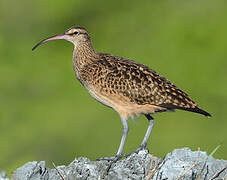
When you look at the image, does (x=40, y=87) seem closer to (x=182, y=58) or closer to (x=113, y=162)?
(x=182, y=58)

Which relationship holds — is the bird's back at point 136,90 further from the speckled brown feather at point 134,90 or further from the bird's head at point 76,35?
the bird's head at point 76,35

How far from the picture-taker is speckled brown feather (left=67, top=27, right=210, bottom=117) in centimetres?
1208

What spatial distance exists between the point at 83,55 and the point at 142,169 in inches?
141

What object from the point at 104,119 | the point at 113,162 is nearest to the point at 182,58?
the point at 104,119

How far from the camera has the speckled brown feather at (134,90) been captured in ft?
39.6

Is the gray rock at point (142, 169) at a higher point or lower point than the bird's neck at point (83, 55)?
lower

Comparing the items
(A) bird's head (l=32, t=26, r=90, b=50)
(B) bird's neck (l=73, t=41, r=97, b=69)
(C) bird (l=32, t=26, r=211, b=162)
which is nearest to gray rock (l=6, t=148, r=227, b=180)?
(C) bird (l=32, t=26, r=211, b=162)

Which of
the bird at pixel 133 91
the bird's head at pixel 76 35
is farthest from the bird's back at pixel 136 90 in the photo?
the bird's head at pixel 76 35

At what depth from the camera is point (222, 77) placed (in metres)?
22.7

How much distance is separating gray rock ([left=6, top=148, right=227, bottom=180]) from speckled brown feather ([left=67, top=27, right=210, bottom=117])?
1964 mm

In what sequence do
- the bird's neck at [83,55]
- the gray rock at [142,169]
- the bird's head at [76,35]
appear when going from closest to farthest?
the gray rock at [142,169] → the bird's neck at [83,55] → the bird's head at [76,35]

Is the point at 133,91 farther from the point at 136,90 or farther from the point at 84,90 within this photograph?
the point at 84,90

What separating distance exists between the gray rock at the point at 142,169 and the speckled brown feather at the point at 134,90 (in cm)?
196

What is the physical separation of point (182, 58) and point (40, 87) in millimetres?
5218
